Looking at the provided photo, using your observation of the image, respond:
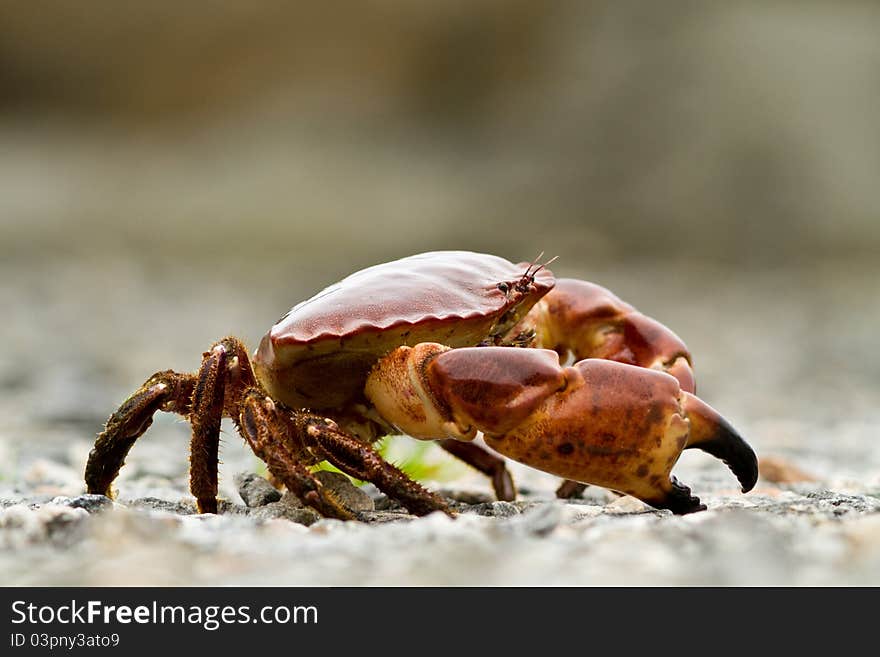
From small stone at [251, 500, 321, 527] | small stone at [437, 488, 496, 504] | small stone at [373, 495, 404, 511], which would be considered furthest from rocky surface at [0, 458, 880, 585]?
small stone at [437, 488, 496, 504]

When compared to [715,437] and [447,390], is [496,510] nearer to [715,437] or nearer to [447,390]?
[447,390]

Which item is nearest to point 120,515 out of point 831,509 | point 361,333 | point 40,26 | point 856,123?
point 361,333

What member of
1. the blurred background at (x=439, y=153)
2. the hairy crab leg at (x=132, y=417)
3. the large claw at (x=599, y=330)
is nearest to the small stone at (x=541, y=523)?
the large claw at (x=599, y=330)

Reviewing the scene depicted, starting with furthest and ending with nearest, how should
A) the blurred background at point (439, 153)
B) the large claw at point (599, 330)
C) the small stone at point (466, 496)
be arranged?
the blurred background at point (439, 153) → the small stone at point (466, 496) → the large claw at point (599, 330)

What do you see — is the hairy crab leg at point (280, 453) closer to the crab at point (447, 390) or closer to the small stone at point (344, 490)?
the crab at point (447, 390)

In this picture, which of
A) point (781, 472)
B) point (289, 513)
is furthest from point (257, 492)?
point (781, 472)

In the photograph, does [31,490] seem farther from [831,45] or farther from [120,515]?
[831,45]
